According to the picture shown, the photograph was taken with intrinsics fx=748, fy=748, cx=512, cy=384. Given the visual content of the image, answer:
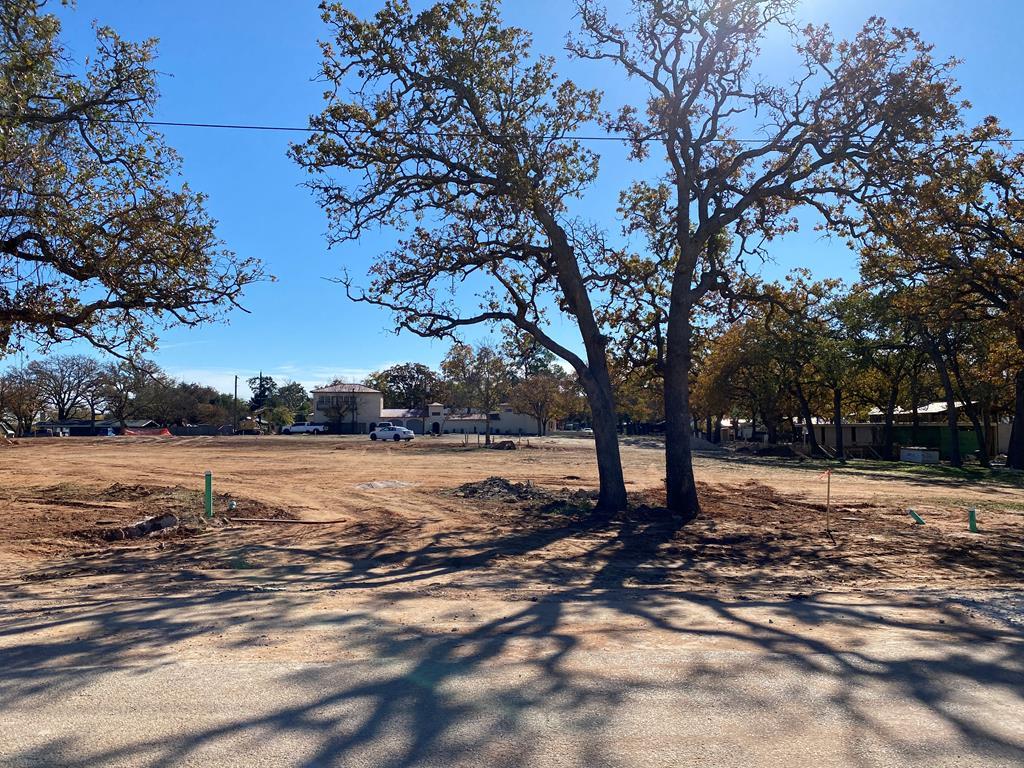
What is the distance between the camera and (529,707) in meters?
4.88

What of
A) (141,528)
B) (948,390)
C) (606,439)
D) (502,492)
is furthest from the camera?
(948,390)

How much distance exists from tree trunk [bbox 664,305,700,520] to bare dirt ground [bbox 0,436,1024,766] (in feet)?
4.00

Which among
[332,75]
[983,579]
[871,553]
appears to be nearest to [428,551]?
[871,553]

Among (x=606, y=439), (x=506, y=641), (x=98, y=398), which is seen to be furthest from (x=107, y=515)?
(x=98, y=398)

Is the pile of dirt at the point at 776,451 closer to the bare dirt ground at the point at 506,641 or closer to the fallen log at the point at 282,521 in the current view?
the bare dirt ground at the point at 506,641

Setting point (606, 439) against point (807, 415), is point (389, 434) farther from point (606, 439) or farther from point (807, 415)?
point (606, 439)

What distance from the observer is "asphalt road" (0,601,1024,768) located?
165 inches

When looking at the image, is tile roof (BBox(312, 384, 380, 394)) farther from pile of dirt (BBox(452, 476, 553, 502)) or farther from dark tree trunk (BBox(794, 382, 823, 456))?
pile of dirt (BBox(452, 476, 553, 502))

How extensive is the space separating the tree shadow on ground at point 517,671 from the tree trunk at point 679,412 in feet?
22.6

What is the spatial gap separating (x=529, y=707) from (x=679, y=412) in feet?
40.2

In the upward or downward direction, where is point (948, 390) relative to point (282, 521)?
upward

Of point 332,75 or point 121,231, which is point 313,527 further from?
point 332,75

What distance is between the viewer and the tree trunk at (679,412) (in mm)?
16391

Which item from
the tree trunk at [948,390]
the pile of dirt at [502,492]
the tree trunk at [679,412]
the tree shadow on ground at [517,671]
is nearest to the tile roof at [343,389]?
the tree trunk at [948,390]
